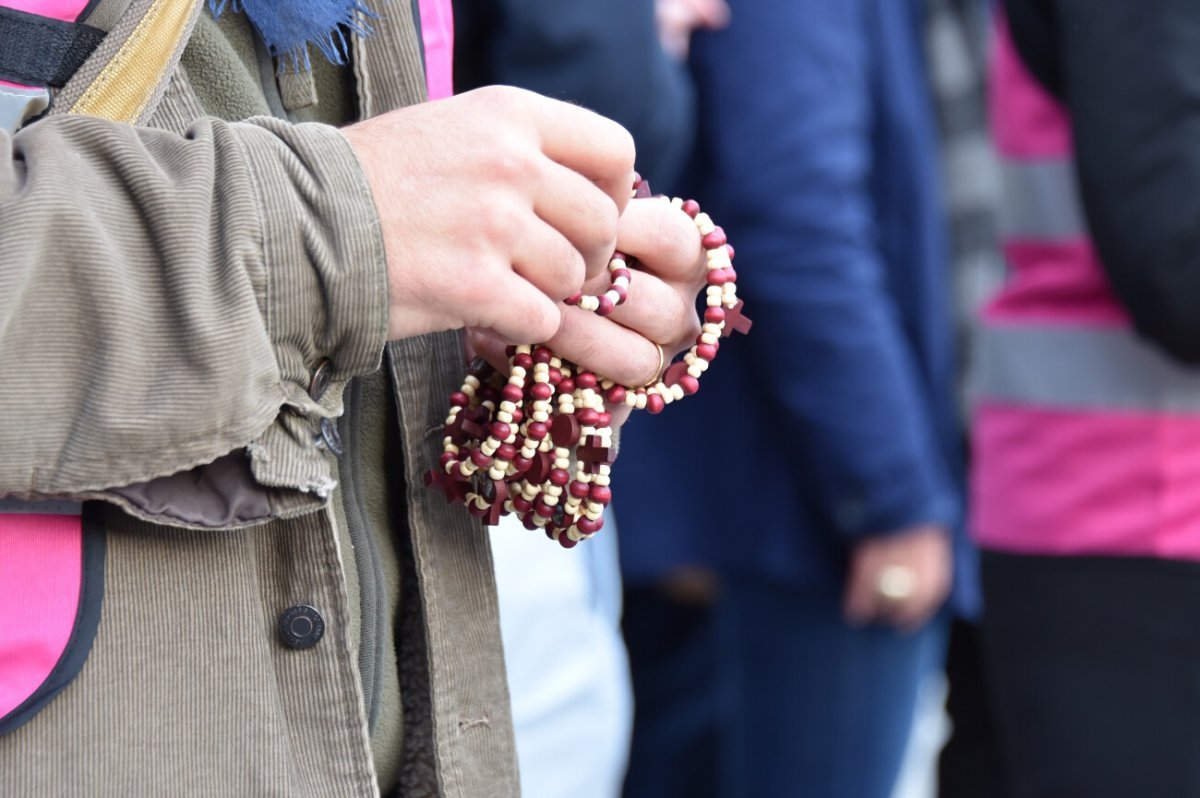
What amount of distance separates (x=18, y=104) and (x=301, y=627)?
12.7 inches

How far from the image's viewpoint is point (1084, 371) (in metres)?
1.54

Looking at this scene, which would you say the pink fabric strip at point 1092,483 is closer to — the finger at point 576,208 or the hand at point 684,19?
the hand at point 684,19

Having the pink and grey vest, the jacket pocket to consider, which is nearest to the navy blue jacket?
the pink and grey vest

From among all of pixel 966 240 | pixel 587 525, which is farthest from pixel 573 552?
pixel 966 240

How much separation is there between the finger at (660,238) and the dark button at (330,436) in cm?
21

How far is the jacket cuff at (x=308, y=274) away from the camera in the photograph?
2.29 feet

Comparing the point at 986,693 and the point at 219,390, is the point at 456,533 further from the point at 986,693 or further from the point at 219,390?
the point at 986,693

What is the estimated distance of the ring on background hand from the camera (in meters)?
1.95

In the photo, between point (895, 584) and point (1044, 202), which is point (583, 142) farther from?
point (895, 584)

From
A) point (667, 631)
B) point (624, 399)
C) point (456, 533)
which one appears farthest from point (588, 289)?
point (667, 631)

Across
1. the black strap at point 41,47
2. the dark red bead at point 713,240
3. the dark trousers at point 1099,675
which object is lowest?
the dark trousers at point 1099,675

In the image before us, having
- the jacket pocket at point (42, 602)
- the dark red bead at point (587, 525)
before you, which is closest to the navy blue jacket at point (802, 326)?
the dark red bead at point (587, 525)

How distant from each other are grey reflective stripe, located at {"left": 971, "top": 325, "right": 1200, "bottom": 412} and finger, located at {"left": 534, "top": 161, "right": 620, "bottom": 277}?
3.06 feet

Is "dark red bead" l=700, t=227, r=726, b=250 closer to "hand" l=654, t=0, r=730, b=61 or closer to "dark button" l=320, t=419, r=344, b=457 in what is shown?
"dark button" l=320, t=419, r=344, b=457
